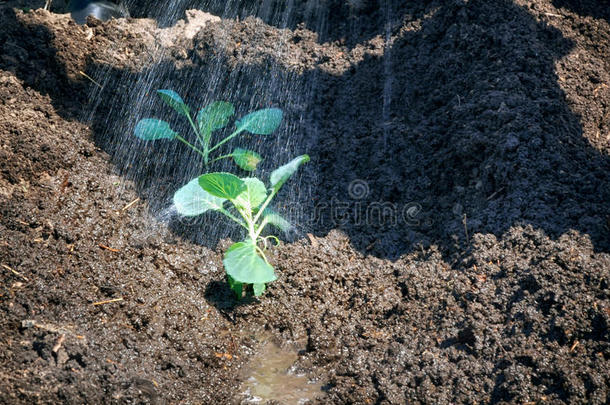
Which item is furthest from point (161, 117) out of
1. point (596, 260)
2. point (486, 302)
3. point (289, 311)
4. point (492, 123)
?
point (596, 260)

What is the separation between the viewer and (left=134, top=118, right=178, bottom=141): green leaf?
3.29 meters

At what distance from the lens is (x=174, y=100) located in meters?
3.35

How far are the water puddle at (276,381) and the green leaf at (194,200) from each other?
2.42ft

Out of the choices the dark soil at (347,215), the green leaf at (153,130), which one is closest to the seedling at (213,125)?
the green leaf at (153,130)

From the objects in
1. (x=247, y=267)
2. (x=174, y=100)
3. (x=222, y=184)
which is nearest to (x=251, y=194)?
(x=222, y=184)

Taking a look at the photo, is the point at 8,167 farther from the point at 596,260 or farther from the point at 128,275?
the point at 596,260

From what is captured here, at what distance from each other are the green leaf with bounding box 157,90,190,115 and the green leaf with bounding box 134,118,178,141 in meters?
0.14

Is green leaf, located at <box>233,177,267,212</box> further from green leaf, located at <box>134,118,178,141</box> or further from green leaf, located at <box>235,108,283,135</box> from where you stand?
green leaf, located at <box>134,118,178,141</box>

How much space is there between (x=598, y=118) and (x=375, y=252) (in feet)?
5.20

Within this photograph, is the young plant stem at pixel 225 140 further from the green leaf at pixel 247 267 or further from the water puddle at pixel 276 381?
the water puddle at pixel 276 381

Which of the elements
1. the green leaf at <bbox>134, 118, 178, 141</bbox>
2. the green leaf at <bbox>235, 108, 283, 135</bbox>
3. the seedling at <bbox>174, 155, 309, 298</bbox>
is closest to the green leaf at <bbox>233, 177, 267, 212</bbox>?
the seedling at <bbox>174, 155, 309, 298</bbox>

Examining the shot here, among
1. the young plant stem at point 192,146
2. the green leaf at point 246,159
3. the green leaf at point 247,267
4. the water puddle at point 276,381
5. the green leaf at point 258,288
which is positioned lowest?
the water puddle at point 276,381

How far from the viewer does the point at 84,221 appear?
2.87m

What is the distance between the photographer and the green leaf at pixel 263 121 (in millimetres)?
3371
